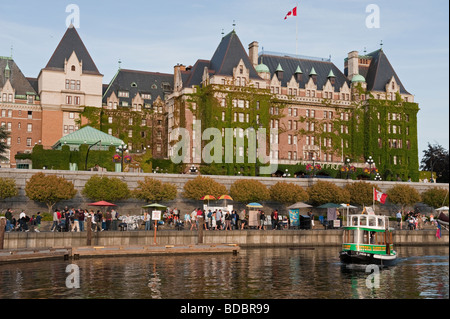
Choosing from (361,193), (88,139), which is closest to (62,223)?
(88,139)

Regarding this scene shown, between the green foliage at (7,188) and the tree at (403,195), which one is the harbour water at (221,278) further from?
the tree at (403,195)

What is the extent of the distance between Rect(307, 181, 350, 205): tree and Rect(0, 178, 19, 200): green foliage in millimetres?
36694

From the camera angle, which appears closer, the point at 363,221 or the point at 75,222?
the point at 363,221

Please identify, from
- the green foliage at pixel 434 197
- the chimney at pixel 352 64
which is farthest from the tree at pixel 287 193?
the chimney at pixel 352 64

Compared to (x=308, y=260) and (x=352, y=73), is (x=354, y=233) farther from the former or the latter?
(x=352, y=73)

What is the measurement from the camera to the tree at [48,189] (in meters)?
61.5

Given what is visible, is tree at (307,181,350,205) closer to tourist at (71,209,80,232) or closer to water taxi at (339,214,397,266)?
water taxi at (339,214,397,266)

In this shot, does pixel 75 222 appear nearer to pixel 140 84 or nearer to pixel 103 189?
pixel 103 189

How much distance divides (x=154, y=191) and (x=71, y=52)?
43.0m

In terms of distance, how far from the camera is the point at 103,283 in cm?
2981

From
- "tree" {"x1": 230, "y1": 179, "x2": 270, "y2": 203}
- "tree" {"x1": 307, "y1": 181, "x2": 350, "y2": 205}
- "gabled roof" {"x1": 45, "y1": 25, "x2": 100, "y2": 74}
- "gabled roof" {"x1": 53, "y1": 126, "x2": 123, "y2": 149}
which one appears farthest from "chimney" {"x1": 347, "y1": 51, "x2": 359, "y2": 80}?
"gabled roof" {"x1": 53, "y1": 126, "x2": 123, "y2": 149}

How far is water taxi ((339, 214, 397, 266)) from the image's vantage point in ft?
127

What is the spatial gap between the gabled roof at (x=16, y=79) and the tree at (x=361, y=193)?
5940cm

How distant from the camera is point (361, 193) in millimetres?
74875
